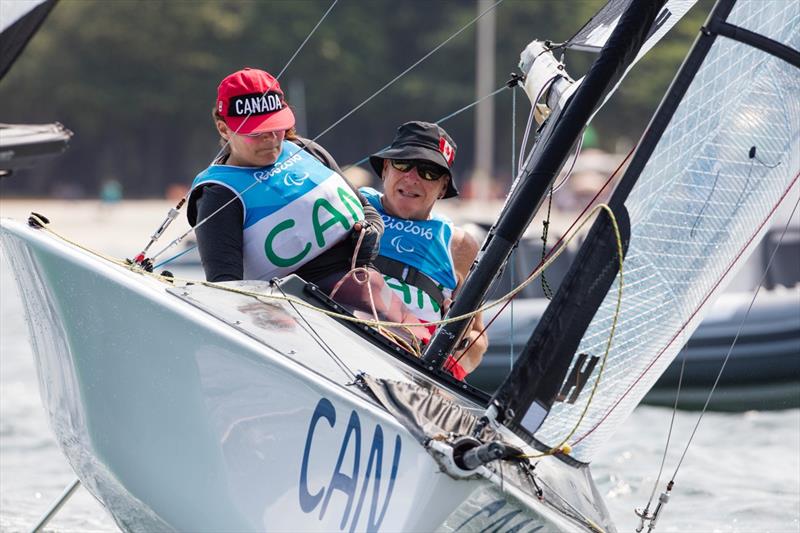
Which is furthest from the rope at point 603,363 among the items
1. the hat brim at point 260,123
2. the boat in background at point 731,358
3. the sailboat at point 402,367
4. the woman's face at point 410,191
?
the boat in background at point 731,358

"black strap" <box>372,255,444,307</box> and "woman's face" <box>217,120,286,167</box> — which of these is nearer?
"woman's face" <box>217,120,286,167</box>

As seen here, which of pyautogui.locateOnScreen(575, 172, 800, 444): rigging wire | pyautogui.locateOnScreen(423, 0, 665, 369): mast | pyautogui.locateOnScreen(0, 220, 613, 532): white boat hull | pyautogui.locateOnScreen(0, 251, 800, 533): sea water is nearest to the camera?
pyautogui.locateOnScreen(0, 220, 613, 532): white boat hull

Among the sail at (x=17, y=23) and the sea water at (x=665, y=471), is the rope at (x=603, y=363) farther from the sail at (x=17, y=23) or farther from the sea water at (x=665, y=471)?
the sail at (x=17, y=23)

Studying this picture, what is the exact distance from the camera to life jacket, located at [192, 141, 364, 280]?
309 centimetres

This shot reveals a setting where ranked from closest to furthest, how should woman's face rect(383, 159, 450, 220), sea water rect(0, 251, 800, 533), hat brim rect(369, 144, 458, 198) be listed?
hat brim rect(369, 144, 458, 198)
woman's face rect(383, 159, 450, 220)
sea water rect(0, 251, 800, 533)

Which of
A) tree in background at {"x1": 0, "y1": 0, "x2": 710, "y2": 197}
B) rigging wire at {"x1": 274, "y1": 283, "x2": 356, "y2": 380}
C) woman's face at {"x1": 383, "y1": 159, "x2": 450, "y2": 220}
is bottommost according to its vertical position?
A: rigging wire at {"x1": 274, "y1": 283, "x2": 356, "y2": 380}

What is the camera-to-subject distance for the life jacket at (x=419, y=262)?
11.6ft

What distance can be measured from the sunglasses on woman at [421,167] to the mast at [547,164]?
0.92 feet

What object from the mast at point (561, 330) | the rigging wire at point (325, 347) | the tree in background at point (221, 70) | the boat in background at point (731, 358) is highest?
the tree in background at point (221, 70)

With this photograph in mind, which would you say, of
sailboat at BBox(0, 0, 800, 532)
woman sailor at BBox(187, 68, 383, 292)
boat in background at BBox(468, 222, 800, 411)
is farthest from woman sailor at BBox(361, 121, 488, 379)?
boat in background at BBox(468, 222, 800, 411)

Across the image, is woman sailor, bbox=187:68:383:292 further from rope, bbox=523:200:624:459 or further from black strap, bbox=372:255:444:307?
rope, bbox=523:200:624:459

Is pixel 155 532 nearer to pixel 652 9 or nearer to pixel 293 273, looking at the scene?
pixel 293 273

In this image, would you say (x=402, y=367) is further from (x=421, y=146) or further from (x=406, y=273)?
(x=421, y=146)

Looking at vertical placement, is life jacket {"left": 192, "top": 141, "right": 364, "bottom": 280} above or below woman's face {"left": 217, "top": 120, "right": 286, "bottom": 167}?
below
